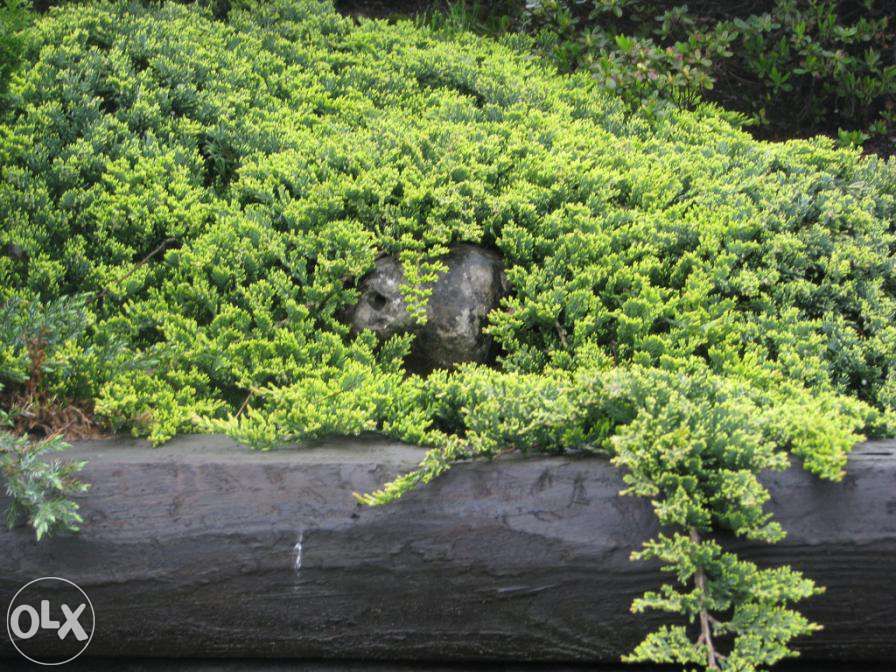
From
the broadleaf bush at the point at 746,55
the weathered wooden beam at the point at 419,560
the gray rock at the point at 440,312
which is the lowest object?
the weathered wooden beam at the point at 419,560

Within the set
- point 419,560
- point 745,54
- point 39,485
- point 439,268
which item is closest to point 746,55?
point 745,54

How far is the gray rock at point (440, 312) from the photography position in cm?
329

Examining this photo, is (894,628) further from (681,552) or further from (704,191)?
(704,191)

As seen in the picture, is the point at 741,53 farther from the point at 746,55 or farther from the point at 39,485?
the point at 39,485

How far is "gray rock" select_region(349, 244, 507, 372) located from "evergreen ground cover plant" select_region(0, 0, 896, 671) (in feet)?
0.28

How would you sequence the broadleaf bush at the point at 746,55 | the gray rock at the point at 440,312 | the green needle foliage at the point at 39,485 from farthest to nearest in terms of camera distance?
the broadleaf bush at the point at 746,55 < the gray rock at the point at 440,312 < the green needle foliage at the point at 39,485

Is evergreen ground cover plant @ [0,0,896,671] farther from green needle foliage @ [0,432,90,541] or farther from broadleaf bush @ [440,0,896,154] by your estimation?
broadleaf bush @ [440,0,896,154]

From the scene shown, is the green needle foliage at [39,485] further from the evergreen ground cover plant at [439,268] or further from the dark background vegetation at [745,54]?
the dark background vegetation at [745,54]

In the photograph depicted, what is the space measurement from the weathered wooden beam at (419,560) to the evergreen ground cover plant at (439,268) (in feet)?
0.37

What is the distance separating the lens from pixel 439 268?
3.30 meters

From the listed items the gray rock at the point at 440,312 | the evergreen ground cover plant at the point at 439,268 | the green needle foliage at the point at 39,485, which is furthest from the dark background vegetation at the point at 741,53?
the green needle foliage at the point at 39,485

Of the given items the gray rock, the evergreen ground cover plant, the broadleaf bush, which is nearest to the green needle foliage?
the evergreen ground cover plant

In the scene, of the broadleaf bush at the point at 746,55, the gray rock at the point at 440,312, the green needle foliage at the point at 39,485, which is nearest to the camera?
the green needle foliage at the point at 39,485

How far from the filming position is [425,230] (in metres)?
3.47
